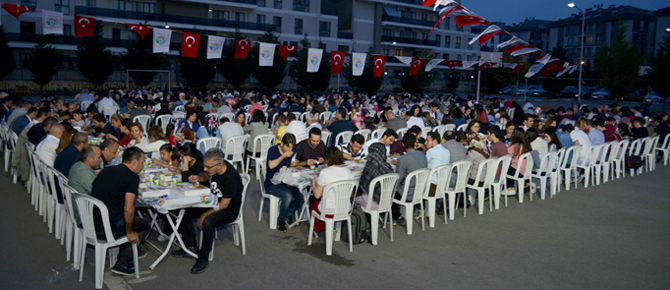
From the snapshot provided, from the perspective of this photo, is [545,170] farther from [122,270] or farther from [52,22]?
[52,22]

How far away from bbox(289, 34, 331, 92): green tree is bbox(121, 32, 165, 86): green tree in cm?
1139

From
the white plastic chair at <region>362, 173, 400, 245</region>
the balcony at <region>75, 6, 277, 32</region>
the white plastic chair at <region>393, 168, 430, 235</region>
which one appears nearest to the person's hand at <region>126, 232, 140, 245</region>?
the white plastic chair at <region>362, 173, 400, 245</region>

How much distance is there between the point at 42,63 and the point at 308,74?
64.9 ft

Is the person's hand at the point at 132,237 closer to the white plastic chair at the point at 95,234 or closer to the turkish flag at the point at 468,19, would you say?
the white plastic chair at the point at 95,234

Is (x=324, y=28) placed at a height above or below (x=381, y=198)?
above

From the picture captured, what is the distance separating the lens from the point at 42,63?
33500mm

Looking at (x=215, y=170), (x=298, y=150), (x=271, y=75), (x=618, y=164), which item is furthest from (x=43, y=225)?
(x=271, y=75)

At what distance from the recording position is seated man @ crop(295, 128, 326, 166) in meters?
7.38

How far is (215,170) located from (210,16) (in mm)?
42703

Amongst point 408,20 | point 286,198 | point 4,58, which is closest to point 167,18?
point 4,58

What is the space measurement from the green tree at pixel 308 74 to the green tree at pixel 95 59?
1487 cm

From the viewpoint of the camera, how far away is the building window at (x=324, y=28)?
50.2 meters

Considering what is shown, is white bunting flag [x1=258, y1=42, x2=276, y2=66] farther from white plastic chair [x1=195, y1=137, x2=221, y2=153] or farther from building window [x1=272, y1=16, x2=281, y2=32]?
building window [x1=272, y1=16, x2=281, y2=32]

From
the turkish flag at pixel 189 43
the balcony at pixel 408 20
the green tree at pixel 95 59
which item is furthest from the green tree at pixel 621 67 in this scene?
the green tree at pixel 95 59
